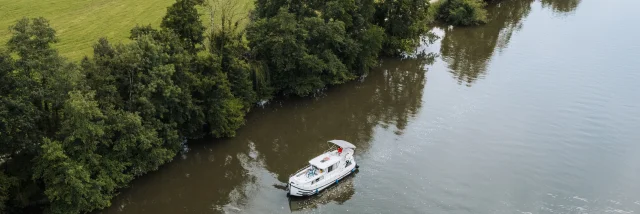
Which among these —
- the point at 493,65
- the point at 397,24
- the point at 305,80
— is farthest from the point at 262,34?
the point at 493,65

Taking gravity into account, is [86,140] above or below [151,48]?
below

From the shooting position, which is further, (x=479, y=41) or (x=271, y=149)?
(x=479, y=41)

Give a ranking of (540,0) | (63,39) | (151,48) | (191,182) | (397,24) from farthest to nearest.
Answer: (540,0), (397,24), (63,39), (191,182), (151,48)

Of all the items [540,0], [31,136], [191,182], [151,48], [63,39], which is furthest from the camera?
[540,0]

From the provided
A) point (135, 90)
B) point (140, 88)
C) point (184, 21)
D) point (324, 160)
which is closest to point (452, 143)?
point (324, 160)

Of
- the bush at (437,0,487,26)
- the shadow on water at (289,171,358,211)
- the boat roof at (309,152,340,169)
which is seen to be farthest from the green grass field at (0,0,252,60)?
the bush at (437,0,487,26)

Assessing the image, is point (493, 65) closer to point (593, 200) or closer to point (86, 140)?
point (593, 200)

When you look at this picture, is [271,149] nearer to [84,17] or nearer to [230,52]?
[230,52]

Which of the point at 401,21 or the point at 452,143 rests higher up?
the point at 401,21
